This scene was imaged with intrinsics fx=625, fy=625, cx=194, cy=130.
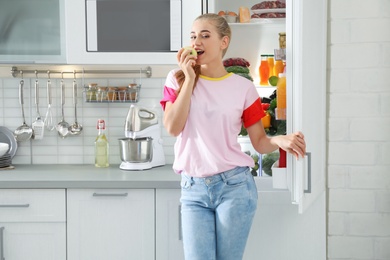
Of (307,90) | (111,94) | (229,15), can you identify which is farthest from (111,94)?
(307,90)

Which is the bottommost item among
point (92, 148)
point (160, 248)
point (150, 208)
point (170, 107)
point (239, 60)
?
point (160, 248)

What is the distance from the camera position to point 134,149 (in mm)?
3094

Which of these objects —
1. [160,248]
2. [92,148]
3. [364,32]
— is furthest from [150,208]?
[364,32]

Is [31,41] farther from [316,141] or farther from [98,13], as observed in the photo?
[316,141]

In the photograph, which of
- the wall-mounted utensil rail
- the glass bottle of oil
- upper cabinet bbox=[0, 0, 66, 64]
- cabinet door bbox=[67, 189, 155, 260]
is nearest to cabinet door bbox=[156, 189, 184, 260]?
cabinet door bbox=[67, 189, 155, 260]

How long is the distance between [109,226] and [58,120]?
85cm

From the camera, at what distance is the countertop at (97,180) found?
109 inches

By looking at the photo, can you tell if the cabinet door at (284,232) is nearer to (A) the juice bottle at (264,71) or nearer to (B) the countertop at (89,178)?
(B) the countertop at (89,178)

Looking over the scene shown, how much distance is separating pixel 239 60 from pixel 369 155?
31.9 inches

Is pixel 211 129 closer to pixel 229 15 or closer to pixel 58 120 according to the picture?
pixel 229 15

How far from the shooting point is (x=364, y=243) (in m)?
2.49

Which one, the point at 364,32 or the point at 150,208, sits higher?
the point at 364,32

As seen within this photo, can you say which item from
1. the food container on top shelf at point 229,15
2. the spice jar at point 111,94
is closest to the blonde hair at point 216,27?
the food container on top shelf at point 229,15

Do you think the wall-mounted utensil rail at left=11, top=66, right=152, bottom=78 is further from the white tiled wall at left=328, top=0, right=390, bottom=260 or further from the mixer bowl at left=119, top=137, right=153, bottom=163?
the white tiled wall at left=328, top=0, right=390, bottom=260
